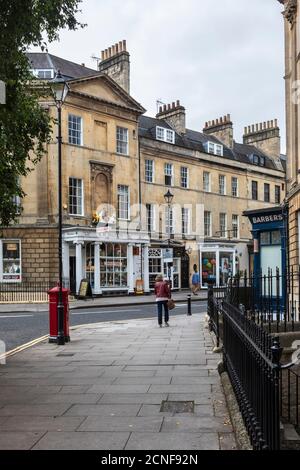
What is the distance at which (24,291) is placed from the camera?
2956 cm

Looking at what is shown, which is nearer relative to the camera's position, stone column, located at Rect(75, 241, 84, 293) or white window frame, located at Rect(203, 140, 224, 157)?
stone column, located at Rect(75, 241, 84, 293)

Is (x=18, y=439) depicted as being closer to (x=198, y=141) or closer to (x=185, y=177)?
(x=185, y=177)

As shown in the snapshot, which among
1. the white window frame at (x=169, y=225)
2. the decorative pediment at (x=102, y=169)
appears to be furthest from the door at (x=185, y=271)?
the decorative pediment at (x=102, y=169)

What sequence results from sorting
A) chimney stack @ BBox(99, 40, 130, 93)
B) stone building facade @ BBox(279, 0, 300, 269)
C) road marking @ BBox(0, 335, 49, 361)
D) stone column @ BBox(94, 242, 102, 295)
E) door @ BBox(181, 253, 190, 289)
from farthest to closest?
→ door @ BBox(181, 253, 190, 289)
chimney stack @ BBox(99, 40, 130, 93)
stone column @ BBox(94, 242, 102, 295)
stone building facade @ BBox(279, 0, 300, 269)
road marking @ BBox(0, 335, 49, 361)

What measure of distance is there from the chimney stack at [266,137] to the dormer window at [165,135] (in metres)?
15.1

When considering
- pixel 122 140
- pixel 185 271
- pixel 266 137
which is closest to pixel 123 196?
pixel 122 140

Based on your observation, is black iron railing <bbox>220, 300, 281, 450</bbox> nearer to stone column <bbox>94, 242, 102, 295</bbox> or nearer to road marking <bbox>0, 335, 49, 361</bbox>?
road marking <bbox>0, 335, 49, 361</bbox>

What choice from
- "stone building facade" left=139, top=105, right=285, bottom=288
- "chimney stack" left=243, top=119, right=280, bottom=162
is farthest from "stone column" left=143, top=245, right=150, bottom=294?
"chimney stack" left=243, top=119, right=280, bottom=162

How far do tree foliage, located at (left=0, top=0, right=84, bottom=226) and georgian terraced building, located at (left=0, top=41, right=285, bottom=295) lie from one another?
21.7 meters

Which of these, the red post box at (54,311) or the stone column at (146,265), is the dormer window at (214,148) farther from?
the red post box at (54,311)

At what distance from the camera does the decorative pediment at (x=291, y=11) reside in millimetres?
16594

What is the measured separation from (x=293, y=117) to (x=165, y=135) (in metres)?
23.4

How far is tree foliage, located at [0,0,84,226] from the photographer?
6.77 metres
